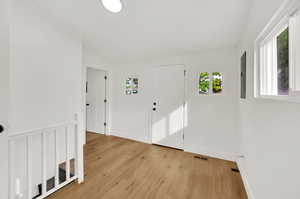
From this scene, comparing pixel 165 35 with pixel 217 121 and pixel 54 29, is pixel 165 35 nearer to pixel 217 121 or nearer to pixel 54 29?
pixel 54 29

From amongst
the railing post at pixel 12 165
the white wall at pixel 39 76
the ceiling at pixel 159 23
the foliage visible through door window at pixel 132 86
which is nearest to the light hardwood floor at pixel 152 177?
the railing post at pixel 12 165

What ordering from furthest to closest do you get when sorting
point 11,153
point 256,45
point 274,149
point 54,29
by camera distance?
point 54,29
point 256,45
point 11,153
point 274,149

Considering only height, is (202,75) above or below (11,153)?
above

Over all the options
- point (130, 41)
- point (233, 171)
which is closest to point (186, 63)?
point (130, 41)

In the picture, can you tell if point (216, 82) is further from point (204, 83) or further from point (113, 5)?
point (113, 5)

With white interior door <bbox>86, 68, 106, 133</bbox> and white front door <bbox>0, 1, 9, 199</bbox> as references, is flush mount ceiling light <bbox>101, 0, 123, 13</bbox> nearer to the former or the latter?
white front door <bbox>0, 1, 9, 199</bbox>

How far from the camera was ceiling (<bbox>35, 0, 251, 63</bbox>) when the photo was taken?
1632 millimetres

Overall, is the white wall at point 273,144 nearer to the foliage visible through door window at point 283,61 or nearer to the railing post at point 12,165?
the foliage visible through door window at point 283,61

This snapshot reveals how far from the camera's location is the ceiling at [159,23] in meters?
1.63

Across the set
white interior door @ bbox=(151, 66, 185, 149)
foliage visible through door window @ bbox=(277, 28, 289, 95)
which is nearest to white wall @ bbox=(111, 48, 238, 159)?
white interior door @ bbox=(151, 66, 185, 149)

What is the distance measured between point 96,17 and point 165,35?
113cm

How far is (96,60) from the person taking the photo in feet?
10.7

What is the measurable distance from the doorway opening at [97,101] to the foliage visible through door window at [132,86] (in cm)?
73

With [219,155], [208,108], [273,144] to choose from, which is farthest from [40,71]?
[219,155]
